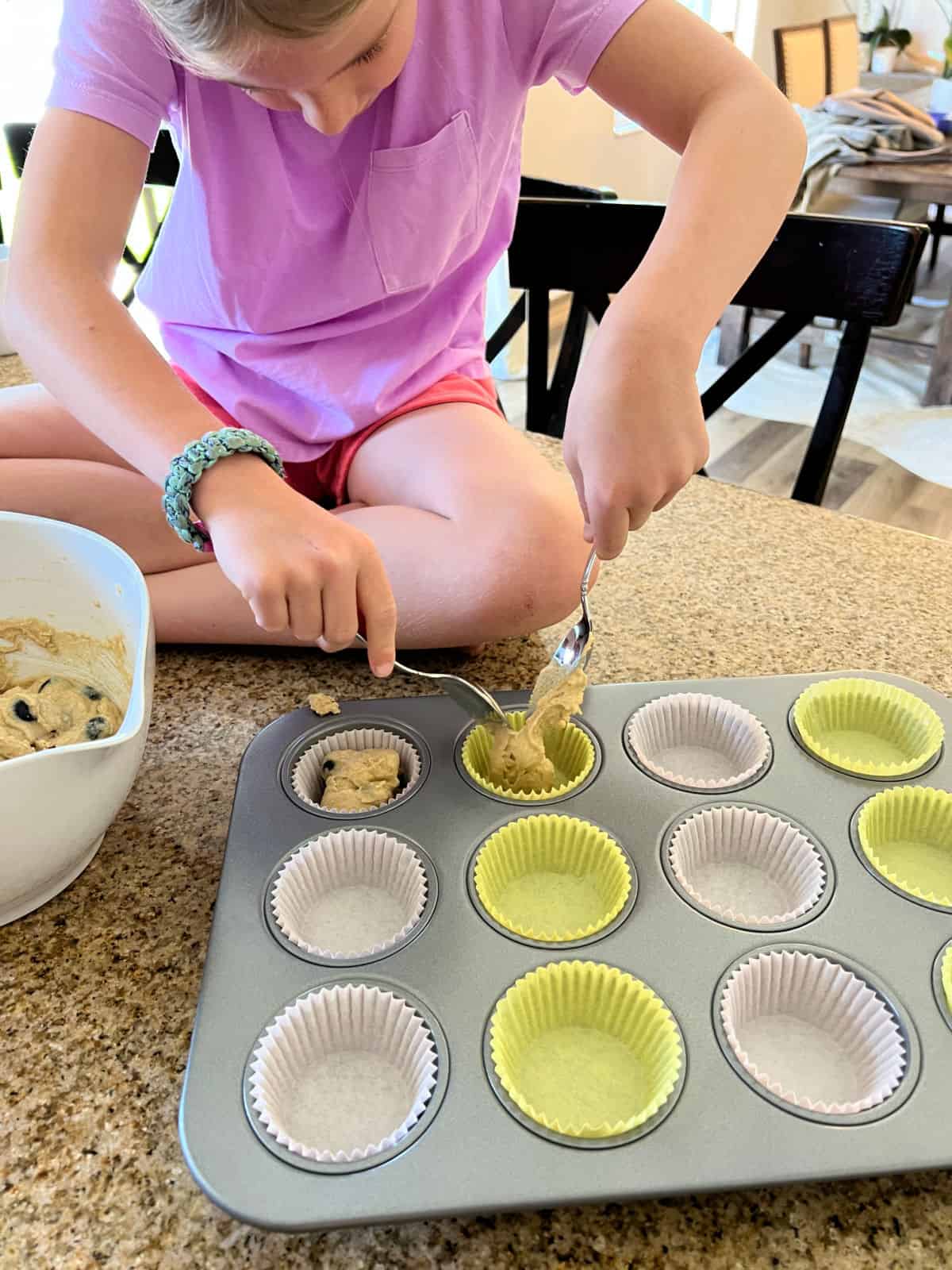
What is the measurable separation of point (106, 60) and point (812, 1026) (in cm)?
75

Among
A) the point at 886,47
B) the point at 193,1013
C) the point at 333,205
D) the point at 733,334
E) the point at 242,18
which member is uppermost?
the point at 886,47

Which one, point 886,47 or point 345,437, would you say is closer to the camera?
point 345,437

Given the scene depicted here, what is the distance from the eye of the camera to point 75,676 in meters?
0.69

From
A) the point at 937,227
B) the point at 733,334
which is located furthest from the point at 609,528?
the point at 937,227

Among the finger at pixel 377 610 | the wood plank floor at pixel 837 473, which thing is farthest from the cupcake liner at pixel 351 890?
the wood plank floor at pixel 837 473

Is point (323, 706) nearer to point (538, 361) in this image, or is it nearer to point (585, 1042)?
point (585, 1042)

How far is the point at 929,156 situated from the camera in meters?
2.50

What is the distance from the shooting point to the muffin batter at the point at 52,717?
0.61 meters

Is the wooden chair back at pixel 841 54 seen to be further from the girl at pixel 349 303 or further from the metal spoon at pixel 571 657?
the metal spoon at pixel 571 657

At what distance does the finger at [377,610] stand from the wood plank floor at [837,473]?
1.52 m

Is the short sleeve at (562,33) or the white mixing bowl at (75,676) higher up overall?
the short sleeve at (562,33)

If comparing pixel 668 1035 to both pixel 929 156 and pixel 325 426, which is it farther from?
pixel 929 156

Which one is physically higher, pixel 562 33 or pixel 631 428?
pixel 562 33

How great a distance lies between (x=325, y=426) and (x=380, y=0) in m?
0.38
